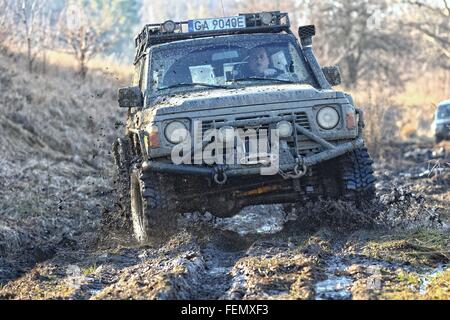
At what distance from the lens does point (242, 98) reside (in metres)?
7.43

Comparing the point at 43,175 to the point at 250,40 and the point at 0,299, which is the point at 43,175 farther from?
the point at 0,299

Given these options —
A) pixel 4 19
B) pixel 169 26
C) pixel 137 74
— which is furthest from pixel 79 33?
pixel 169 26

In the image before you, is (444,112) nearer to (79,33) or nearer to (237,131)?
(79,33)

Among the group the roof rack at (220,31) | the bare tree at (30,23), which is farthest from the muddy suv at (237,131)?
the bare tree at (30,23)

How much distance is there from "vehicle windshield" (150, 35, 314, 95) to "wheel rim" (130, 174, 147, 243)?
3.15 ft

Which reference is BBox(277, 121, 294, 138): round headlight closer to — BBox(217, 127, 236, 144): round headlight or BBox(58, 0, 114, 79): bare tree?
BBox(217, 127, 236, 144): round headlight

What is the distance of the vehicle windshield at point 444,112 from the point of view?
20891 millimetres

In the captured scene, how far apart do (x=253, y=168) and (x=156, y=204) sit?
→ 958mm

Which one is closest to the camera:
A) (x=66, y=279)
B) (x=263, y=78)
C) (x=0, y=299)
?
(x=0, y=299)

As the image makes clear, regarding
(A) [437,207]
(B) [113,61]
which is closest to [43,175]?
(A) [437,207]

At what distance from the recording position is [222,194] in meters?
7.82

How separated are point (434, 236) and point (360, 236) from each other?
0.63m

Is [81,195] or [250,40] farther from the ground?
[250,40]

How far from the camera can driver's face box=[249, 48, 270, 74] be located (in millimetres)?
8422
